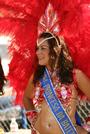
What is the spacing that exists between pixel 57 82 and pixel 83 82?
0.16 metres

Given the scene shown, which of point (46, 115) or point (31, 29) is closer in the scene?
point (46, 115)

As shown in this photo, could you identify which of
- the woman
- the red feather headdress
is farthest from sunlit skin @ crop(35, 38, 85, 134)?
the red feather headdress

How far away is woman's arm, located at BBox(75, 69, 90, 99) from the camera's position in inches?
90.7

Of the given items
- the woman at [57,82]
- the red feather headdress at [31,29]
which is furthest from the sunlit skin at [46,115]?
the red feather headdress at [31,29]

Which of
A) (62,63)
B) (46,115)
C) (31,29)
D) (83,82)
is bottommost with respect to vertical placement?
(46,115)

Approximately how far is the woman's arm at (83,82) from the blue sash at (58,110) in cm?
16

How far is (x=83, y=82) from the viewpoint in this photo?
2301 mm

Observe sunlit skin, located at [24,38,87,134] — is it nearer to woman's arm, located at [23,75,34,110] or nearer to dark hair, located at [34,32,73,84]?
dark hair, located at [34,32,73,84]

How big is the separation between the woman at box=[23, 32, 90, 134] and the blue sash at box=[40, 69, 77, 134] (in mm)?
13

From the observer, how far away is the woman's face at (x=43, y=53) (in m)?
2.37

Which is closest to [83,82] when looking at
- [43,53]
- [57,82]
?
[57,82]

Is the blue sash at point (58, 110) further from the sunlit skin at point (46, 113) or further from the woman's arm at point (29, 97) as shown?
the woman's arm at point (29, 97)

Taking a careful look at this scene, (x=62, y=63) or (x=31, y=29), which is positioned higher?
(x=31, y=29)

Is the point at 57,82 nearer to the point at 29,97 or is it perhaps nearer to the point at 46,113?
the point at 46,113
